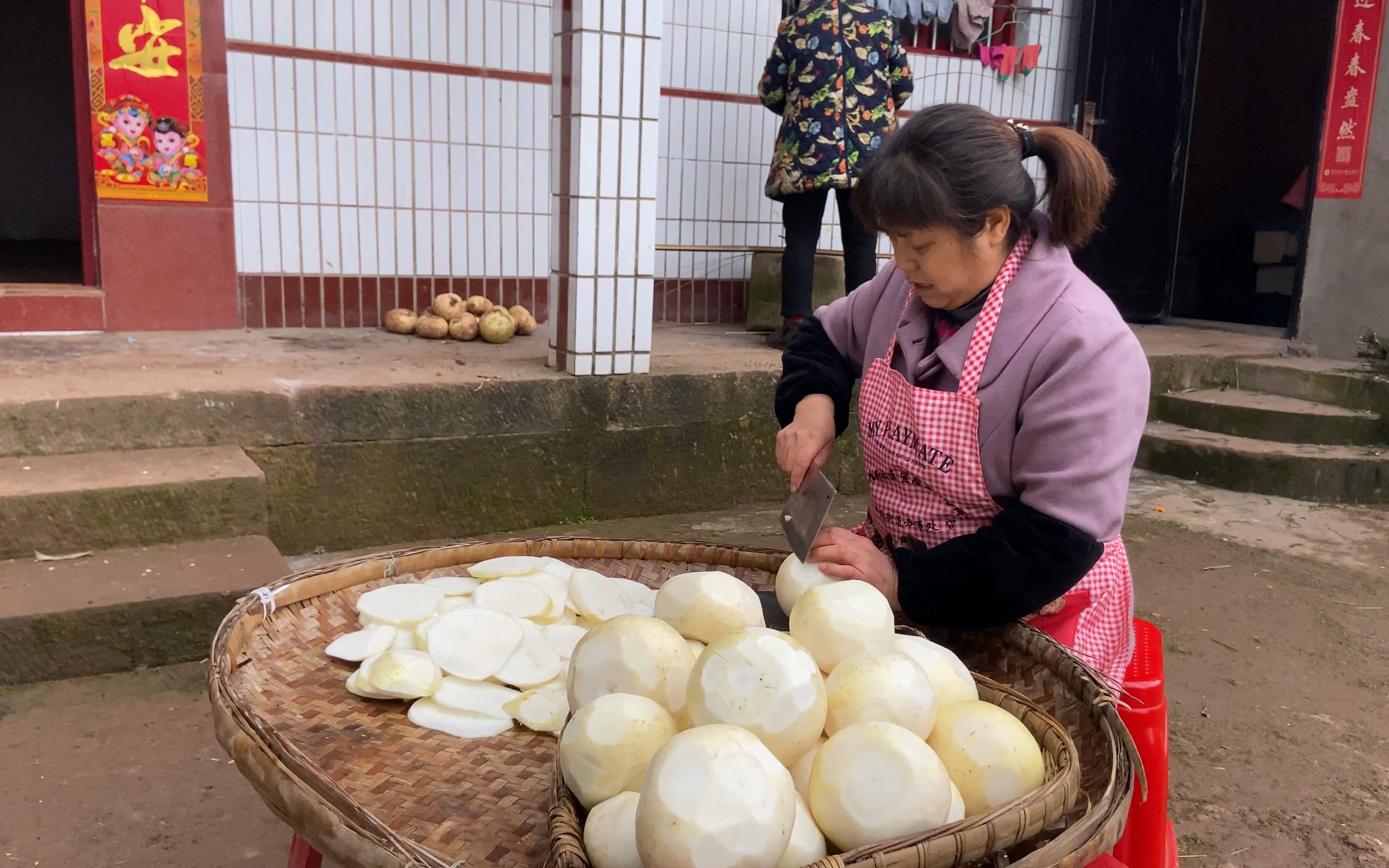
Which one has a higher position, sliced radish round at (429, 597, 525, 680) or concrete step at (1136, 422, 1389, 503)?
sliced radish round at (429, 597, 525, 680)

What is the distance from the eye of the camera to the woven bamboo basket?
38.8 inches

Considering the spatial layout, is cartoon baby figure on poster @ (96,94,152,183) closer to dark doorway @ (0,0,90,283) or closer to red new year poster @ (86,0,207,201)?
red new year poster @ (86,0,207,201)

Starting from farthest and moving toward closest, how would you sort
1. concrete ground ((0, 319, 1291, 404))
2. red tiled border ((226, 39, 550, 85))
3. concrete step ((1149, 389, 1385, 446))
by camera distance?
concrete step ((1149, 389, 1385, 446)) → red tiled border ((226, 39, 550, 85)) → concrete ground ((0, 319, 1291, 404))

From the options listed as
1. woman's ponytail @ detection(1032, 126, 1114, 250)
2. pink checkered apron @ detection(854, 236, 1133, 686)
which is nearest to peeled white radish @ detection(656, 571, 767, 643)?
pink checkered apron @ detection(854, 236, 1133, 686)

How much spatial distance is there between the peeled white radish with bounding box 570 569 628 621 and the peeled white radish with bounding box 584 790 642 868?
1.87ft

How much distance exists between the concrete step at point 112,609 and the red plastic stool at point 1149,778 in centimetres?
223

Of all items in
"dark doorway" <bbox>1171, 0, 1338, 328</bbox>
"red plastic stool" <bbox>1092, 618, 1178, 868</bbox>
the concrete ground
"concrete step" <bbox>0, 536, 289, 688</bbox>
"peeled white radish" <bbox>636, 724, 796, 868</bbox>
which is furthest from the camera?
"dark doorway" <bbox>1171, 0, 1338, 328</bbox>

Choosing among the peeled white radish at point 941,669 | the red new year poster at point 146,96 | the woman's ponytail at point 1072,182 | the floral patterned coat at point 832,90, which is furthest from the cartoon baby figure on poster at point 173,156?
the peeled white radish at point 941,669

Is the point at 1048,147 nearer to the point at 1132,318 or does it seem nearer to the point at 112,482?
the point at 112,482

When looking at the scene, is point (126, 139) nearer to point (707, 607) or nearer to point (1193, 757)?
point (707, 607)

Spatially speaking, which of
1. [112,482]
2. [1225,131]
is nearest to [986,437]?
[112,482]

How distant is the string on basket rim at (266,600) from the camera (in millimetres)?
1475

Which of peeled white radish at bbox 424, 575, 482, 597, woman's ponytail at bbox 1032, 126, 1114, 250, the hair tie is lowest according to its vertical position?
peeled white radish at bbox 424, 575, 482, 597

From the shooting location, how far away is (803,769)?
1.15m
